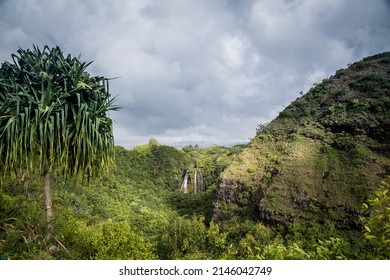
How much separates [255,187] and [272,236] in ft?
20.9

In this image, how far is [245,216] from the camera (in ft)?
89.1

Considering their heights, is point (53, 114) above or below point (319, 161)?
above

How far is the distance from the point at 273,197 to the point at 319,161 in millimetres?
6897

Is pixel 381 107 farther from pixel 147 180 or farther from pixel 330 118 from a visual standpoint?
pixel 147 180

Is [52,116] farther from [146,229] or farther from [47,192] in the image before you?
[146,229]

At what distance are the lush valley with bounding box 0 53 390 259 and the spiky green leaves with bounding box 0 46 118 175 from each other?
45.7 inches

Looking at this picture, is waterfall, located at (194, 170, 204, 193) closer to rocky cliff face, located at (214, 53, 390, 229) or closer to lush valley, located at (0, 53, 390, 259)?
lush valley, located at (0, 53, 390, 259)

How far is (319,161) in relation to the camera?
2847 centimetres

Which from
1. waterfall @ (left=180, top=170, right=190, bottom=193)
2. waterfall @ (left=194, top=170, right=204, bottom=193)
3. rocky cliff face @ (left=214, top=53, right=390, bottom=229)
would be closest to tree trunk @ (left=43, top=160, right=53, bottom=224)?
rocky cliff face @ (left=214, top=53, right=390, bottom=229)

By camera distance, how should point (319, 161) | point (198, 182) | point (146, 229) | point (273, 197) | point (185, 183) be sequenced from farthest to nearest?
point (185, 183), point (198, 182), point (146, 229), point (319, 161), point (273, 197)

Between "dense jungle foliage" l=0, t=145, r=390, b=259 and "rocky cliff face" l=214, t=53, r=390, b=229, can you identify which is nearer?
"dense jungle foliage" l=0, t=145, r=390, b=259

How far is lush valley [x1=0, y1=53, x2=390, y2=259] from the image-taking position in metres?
7.75

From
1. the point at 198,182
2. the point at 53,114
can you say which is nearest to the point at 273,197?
the point at 53,114
